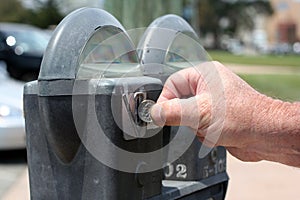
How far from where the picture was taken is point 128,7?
5.52 meters

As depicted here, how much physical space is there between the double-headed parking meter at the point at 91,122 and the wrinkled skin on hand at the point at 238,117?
107 mm

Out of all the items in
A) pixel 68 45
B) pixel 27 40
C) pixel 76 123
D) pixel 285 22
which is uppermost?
pixel 68 45

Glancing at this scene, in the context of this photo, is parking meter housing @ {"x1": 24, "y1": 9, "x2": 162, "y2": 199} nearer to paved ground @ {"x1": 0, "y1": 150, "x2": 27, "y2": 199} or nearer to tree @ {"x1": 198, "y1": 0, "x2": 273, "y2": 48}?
paved ground @ {"x1": 0, "y1": 150, "x2": 27, "y2": 199}

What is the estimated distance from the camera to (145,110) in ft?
5.82

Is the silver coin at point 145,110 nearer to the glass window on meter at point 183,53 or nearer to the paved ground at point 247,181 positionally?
the glass window on meter at point 183,53

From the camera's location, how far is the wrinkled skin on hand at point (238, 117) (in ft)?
5.27

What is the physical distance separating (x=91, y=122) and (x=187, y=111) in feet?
0.96

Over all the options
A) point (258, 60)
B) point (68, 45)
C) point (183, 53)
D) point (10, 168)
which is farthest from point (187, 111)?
point (258, 60)

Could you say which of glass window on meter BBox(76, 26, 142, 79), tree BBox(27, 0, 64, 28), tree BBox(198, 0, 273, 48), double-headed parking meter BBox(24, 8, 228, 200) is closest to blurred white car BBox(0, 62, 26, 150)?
glass window on meter BBox(76, 26, 142, 79)

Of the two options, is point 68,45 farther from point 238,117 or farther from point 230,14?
point 230,14

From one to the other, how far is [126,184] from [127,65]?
1.36 ft

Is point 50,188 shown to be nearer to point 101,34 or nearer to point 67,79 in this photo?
point 67,79

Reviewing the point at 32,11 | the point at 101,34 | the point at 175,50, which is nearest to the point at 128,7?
the point at 175,50

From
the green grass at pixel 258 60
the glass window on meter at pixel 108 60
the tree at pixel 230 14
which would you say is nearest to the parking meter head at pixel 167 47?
the glass window on meter at pixel 108 60
